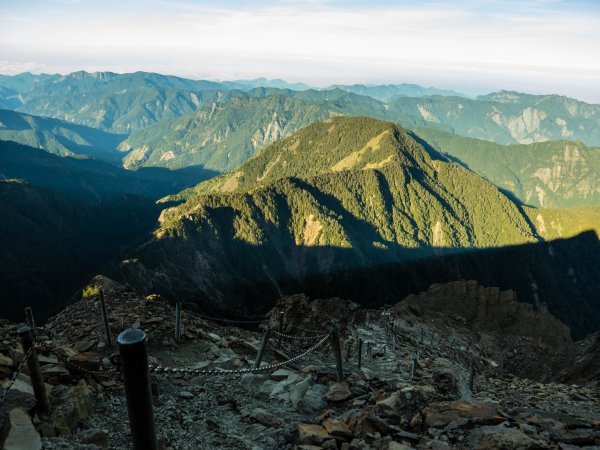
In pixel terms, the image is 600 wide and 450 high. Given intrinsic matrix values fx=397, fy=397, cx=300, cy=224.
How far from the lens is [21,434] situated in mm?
8477

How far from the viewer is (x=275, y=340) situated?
933 inches

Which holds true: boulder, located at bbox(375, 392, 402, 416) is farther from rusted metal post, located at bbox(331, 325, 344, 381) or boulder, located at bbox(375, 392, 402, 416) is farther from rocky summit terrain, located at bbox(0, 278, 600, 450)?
rusted metal post, located at bbox(331, 325, 344, 381)

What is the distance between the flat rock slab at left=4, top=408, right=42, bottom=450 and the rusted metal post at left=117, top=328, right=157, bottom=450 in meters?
4.42

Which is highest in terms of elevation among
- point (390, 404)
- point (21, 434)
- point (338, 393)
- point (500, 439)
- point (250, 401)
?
point (21, 434)

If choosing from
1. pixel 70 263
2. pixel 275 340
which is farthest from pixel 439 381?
pixel 70 263

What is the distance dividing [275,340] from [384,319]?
22616mm

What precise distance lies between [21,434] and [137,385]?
17.6ft

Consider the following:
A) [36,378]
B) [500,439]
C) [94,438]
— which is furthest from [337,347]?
[36,378]

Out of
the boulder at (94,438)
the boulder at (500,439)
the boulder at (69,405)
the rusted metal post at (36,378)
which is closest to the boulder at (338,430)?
the boulder at (500,439)

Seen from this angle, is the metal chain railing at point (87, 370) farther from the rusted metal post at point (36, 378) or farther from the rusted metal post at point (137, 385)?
the rusted metal post at point (137, 385)

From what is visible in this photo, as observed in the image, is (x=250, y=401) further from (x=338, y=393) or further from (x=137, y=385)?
(x=137, y=385)

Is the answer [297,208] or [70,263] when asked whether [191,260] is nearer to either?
[297,208]

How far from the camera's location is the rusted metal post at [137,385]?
5.22m

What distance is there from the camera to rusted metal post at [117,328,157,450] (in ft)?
17.1
